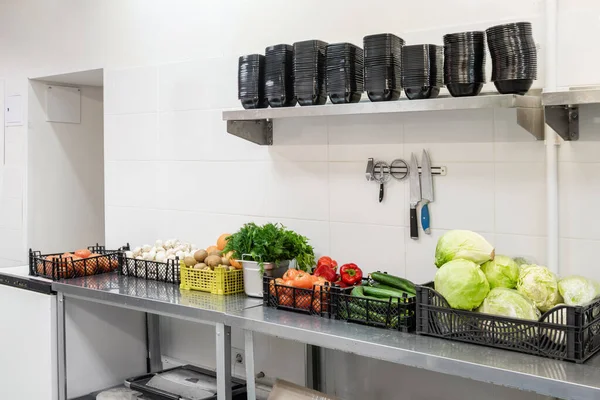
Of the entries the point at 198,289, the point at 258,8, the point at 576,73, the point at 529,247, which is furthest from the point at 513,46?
the point at 198,289

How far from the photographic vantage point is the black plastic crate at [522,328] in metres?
1.73

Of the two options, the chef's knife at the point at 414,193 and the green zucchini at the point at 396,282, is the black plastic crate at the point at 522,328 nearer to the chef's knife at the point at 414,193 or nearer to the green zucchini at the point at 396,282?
the green zucchini at the point at 396,282

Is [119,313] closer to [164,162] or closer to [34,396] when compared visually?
[34,396]

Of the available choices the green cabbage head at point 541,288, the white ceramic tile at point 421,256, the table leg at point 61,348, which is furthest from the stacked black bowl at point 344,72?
the table leg at point 61,348

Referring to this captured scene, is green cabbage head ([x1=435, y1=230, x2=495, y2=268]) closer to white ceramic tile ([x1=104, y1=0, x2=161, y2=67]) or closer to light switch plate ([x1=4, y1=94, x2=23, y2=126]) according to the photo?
white ceramic tile ([x1=104, y1=0, x2=161, y2=67])

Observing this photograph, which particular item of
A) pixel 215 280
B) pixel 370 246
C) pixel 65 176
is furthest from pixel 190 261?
pixel 65 176

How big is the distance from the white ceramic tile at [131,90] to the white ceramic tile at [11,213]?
1.07 m

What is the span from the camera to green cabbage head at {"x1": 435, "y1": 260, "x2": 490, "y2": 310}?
1.91 m

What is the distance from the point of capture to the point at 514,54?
2012 mm

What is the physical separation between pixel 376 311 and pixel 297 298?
0.33 meters

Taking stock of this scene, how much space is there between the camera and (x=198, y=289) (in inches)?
107

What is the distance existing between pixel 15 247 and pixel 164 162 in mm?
1554

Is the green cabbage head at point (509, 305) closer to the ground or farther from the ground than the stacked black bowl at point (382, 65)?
closer to the ground

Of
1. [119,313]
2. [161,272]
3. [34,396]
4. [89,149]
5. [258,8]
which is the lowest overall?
[34,396]
